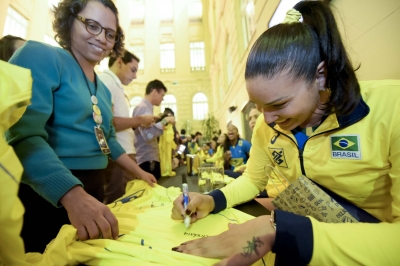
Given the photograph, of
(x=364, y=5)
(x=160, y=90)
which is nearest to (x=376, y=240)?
(x=364, y=5)

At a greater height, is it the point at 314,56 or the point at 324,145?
the point at 314,56

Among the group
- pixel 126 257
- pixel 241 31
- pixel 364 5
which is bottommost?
pixel 126 257

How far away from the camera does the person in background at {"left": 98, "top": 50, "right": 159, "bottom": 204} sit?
1491 millimetres

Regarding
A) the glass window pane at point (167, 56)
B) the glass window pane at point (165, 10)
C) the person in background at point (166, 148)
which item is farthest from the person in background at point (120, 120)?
the glass window pane at point (165, 10)

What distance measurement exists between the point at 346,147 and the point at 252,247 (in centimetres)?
42

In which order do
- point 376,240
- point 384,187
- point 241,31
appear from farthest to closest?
point 241,31
point 384,187
point 376,240

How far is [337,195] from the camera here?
2.15 feet

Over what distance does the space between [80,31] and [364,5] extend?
5.35 ft

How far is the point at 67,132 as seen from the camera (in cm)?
68

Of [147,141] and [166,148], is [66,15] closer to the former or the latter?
[147,141]

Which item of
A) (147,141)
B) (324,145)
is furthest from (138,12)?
(324,145)

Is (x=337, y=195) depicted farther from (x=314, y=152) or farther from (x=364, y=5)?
(x=364, y=5)

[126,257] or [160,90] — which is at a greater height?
[160,90]

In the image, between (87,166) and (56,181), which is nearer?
(56,181)
